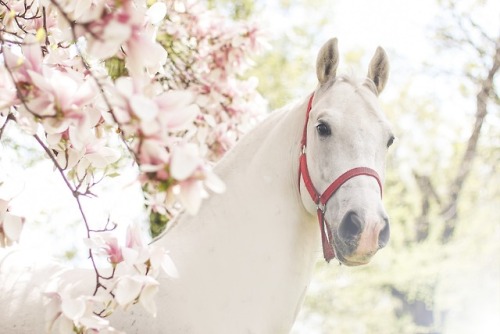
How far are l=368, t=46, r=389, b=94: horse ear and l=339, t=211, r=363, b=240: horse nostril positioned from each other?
831mm

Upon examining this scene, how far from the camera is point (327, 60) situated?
9.12 ft

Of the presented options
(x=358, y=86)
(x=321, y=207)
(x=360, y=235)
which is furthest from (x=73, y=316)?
(x=358, y=86)

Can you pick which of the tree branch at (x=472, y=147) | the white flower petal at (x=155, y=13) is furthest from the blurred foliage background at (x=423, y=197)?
the white flower petal at (x=155, y=13)

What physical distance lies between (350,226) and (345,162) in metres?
0.29

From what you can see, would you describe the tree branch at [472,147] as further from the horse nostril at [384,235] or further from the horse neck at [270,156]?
the horse nostril at [384,235]

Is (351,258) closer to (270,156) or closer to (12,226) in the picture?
(270,156)

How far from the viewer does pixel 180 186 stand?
126 cm

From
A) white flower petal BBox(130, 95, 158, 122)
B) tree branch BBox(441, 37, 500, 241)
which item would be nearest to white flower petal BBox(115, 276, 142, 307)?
white flower petal BBox(130, 95, 158, 122)

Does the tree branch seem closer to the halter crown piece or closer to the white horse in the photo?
the white horse

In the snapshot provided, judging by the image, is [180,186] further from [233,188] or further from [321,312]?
[321,312]

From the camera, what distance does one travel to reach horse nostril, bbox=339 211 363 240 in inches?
88.2

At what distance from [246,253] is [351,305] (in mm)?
14138

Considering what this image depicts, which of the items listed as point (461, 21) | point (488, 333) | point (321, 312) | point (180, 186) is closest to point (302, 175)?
point (180, 186)

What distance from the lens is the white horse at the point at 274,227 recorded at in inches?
91.1
